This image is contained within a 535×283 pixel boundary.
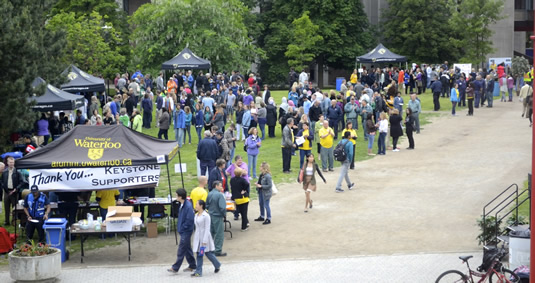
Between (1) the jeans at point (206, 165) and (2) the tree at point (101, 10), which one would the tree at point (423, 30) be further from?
(1) the jeans at point (206, 165)

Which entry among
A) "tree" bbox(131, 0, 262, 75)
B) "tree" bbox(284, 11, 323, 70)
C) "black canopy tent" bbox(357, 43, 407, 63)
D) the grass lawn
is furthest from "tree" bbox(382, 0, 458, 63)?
the grass lawn

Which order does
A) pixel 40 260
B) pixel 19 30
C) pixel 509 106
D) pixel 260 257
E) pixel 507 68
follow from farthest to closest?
pixel 507 68, pixel 509 106, pixel 19 30, pixel 260 257, pixel 40 260

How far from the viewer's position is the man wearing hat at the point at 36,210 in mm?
16672

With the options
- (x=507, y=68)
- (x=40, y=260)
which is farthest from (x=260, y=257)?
(x=507, y=68)

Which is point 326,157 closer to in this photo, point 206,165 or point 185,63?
point 206,165

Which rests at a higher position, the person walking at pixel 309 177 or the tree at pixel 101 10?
the tree at pixel 101 10

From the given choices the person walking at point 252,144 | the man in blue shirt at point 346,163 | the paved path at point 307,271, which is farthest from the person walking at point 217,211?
the person walking at point 252,144

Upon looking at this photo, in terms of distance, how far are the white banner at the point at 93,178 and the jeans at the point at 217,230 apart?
1.88m

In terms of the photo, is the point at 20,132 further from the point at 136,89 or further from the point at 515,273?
the point at 515,273

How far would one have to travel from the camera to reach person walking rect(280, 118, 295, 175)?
24531mm

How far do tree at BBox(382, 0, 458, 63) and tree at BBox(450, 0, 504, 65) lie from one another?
3.13m

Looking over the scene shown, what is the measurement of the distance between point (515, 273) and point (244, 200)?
22.7ft

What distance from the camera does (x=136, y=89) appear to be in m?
37.2

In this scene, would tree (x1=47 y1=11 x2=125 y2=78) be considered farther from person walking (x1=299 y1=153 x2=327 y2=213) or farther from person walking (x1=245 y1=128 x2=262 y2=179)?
person walking (x1=299 y1=153 x2=327 y2=213)
